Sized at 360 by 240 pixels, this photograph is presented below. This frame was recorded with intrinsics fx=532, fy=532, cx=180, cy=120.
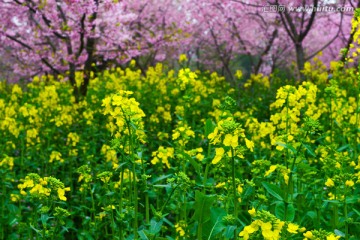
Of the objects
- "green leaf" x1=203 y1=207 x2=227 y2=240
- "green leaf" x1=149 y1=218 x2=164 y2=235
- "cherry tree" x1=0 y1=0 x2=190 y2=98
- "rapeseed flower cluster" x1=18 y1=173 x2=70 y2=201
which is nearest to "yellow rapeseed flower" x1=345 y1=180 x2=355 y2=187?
"green leaf" x1=203 y1=207 x2=227 y2=240

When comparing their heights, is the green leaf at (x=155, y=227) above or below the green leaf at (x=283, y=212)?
below

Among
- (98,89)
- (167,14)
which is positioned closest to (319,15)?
(167,14)

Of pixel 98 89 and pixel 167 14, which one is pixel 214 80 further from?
pixel 167 14

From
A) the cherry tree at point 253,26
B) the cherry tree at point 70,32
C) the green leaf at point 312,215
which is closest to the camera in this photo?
the green leaf at point 312,215

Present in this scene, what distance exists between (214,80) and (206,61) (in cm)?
1567

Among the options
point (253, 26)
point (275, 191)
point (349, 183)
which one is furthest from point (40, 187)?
point (253, 26)

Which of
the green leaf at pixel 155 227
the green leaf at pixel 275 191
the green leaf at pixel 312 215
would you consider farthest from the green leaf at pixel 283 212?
the green leaf at pixel 312 215

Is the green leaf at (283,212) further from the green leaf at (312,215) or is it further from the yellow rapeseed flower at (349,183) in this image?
the green leaf at (312,215)

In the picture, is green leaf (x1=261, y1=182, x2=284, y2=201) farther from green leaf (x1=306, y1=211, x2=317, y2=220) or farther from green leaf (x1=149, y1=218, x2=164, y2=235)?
green leaf (x1=306, y1=211, x2=317, y2=220)

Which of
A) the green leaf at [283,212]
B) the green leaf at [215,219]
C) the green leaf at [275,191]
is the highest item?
the green leaf at [275,191]

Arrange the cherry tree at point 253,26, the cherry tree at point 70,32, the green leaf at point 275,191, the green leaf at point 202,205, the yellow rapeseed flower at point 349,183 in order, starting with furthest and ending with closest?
the cherry tree at point 253,26, the cherry tree at point 70,32, the yellow rapeseed flower at point 349,183, the green leaf at point 202,205, the green leaf at point 275,191

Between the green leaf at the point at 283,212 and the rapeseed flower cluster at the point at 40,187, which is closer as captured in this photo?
the green leaf at the point at 283,212

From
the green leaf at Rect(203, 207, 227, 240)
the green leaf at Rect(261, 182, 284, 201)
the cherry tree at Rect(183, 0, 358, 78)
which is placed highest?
the cherry tree at Rect(183, 0, 358, 78)

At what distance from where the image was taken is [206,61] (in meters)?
26.1
